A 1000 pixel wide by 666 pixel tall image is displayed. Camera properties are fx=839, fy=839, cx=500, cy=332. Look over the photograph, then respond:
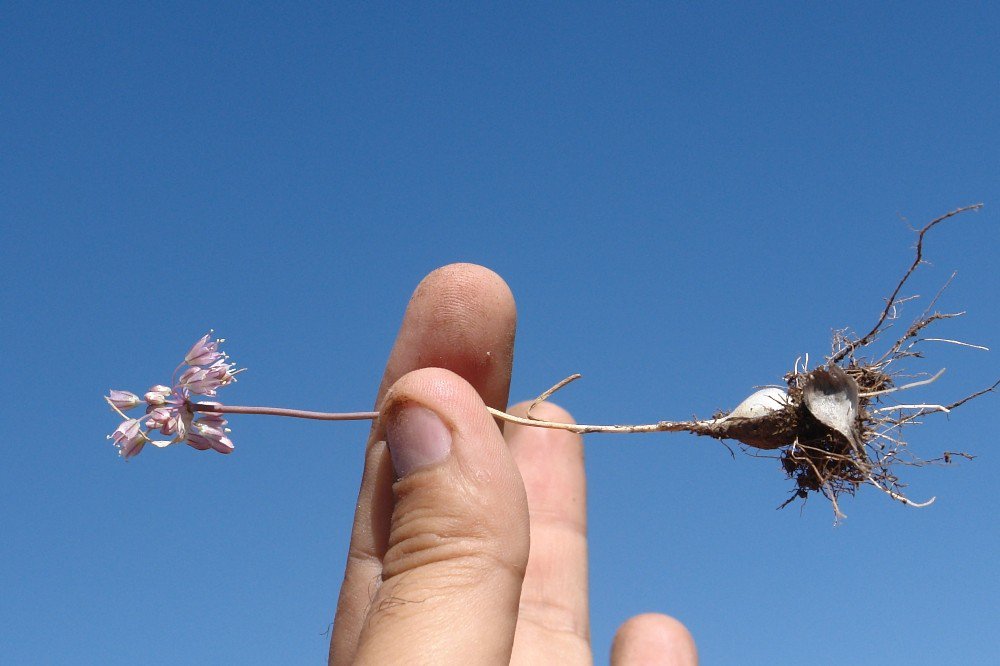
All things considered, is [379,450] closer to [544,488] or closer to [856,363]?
[544,488]

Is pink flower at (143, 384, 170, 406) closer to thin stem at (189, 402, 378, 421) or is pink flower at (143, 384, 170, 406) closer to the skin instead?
thin stem at (189, 402, 378, 421)

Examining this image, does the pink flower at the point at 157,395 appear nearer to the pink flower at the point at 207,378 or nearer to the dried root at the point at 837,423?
the pink flower at the point at 207,378

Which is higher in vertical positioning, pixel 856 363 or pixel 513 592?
pixel 856 363

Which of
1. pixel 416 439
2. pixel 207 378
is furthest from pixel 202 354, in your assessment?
pixel 416 439

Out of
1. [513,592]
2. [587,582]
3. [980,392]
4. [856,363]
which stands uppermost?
[856,363]

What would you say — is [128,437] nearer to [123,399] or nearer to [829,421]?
[123,399]

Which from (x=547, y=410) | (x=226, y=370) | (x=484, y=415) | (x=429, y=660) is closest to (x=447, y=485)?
(x=484, y=415)

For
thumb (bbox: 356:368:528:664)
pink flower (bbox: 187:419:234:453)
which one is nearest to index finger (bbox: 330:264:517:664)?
pink flower (bbox: 187:419:234:453)
